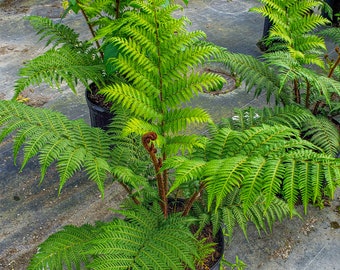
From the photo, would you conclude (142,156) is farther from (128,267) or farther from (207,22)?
(207,22)

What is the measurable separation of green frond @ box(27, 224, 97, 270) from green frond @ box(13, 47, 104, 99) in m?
0.83

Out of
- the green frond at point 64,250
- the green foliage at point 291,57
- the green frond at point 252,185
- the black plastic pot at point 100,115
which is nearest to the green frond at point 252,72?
the green foliage at point 291,57

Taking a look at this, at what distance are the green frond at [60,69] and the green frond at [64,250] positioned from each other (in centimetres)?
83

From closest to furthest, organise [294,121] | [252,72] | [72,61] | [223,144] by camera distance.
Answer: [223,144], [294,121], [252,72], [72,61]

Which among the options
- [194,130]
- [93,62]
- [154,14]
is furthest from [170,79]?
[194,130]

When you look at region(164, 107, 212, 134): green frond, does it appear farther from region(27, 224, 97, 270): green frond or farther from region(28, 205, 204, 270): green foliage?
region(27, 224, 97, 270): green frond

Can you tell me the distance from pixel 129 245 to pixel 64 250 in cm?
32

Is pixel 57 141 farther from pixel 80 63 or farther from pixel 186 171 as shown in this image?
pixel 80 63

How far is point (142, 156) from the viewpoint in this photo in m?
2.15

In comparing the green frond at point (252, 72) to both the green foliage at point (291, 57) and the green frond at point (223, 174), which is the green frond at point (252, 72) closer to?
the green foliage at point (291, 57)

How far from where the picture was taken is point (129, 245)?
170 centimetres

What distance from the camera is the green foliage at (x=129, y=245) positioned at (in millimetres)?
1623

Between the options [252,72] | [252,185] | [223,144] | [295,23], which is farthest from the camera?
[252,72]

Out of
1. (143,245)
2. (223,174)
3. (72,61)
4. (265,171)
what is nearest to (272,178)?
(265,171)
